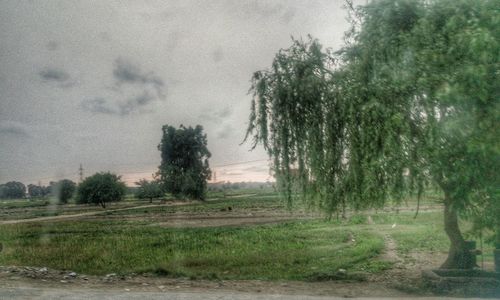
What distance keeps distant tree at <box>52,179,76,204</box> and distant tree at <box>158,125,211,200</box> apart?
40273mm

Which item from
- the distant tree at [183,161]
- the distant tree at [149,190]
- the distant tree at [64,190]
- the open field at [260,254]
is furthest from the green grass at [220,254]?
the distant tree at [64,190]

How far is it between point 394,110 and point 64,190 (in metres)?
121

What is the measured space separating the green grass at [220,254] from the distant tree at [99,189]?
62.8m

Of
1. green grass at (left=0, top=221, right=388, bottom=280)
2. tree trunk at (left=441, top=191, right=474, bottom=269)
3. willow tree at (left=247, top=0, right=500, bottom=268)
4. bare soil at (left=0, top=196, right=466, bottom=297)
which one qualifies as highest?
willow tree at (left=247, top=0, right=500, bottom=268)

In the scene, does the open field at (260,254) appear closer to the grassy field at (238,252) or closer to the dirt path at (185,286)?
the grassy field at (238,252)

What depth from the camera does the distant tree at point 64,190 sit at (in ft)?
382

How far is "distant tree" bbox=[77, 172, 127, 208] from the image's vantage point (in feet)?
292

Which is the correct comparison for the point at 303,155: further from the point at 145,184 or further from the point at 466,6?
the point at 145,184

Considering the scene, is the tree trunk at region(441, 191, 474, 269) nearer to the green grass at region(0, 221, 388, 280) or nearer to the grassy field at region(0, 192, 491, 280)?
the grassy field at region(0, 192, 491, 280)

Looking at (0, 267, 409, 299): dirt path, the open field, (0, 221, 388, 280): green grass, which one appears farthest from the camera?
(0, 221, 388, 280): green grass

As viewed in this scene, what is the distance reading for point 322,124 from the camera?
1264 centimetres

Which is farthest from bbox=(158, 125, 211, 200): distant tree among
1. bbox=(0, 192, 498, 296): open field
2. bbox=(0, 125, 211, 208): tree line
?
bbox=(0, 192, 498, 296): open field

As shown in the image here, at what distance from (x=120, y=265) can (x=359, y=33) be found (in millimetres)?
12510

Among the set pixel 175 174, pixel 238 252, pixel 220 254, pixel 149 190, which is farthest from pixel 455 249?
pixel 149 190
